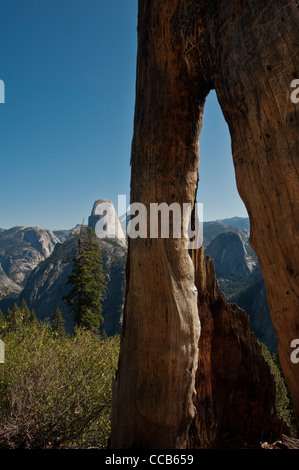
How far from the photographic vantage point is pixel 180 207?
2.67 m

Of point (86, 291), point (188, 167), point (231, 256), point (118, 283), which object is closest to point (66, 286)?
point (118, 283)

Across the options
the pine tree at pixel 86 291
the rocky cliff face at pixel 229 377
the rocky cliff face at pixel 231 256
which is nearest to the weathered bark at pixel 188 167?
the rocky cliff face at pixel 229 377

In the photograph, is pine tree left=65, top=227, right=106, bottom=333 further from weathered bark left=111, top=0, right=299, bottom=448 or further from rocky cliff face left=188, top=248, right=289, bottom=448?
weathered bark left=111, top=0, right=299, bottom=448

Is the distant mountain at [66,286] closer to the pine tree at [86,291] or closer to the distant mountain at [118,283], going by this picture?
the distant mountain at [118,283]

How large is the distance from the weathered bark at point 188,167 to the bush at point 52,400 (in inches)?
138

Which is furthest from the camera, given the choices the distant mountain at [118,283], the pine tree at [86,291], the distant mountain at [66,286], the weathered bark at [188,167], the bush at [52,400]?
the distant mountain at [66,286]

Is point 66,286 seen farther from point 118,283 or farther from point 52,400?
point 52,400

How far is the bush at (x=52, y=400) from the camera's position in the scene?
504 cm

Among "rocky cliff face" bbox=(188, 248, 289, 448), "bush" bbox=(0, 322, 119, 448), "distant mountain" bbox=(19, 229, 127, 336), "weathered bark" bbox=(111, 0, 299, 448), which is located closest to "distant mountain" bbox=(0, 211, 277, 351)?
"distant mountain" bbox=(19, 229, 127, 336)

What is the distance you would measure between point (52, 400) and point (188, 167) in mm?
5290

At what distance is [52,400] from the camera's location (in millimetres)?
5301
